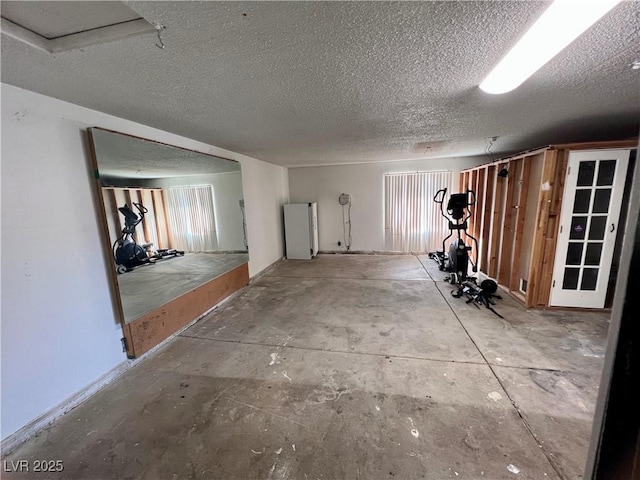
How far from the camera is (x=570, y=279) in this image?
319 centimetres

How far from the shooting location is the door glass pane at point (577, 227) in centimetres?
305

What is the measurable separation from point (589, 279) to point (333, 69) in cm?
391

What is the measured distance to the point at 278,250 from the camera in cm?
618

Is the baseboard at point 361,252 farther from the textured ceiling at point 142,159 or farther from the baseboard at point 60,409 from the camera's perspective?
the baseboard at point 60,409

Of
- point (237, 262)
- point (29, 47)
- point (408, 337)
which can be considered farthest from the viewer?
point (237, 262)

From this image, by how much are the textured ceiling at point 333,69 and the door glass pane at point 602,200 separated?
0.79 meters

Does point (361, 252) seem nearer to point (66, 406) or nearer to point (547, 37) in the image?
point (547, 37)

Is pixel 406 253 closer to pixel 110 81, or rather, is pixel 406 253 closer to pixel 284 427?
pixel 284 427

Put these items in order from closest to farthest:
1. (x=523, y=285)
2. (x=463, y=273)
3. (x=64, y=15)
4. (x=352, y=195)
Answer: (x=64, y=15) → (x=523, y=285) → (x=463, y=273) → (x=352, y=195)

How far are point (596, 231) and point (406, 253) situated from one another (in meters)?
3.63

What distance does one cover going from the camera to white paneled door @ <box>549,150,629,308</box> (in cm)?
291

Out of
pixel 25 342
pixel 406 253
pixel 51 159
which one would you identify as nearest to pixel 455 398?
pixel 25 342

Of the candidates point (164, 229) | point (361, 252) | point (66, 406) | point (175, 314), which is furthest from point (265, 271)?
point (66, 406)

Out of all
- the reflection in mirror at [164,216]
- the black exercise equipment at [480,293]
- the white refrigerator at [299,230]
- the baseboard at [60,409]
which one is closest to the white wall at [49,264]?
the baseboard at [60,409]
